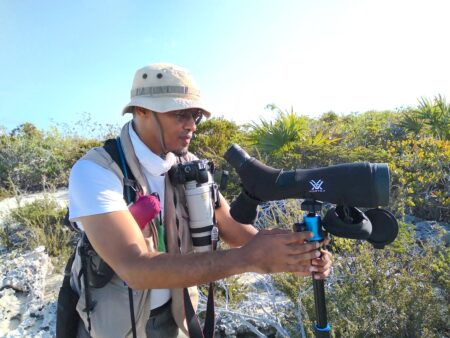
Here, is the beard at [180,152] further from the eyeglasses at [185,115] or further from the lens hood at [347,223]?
the lens hood at [347,223]

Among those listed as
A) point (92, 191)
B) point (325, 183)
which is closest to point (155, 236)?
point (92, 191)

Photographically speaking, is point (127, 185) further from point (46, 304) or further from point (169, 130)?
point (46, 304)

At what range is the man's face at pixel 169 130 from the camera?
174 centimetres

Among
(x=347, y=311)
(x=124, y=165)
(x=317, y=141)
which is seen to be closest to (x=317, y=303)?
(x=124, y=165)

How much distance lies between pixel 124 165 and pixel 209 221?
44 centimetres

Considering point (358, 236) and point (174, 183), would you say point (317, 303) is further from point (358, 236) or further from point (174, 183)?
point (174, 183)

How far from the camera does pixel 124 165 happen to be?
5.31 feet

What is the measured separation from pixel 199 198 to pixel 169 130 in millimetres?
343

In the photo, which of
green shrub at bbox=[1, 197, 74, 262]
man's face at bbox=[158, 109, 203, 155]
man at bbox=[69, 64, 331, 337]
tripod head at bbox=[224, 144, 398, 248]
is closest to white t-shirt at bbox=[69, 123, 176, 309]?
man at bbox=[69, 64, 331, 337]

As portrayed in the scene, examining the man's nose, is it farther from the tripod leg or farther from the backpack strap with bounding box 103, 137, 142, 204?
the tripod leg

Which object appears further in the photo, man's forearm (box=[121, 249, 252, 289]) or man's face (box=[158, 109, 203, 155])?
man's face (box=[158, 109, 203, 155])

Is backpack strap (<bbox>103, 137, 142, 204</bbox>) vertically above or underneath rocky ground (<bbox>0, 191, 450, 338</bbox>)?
above

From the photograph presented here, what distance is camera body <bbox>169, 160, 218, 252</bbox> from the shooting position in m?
1.69

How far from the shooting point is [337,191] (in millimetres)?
1192
